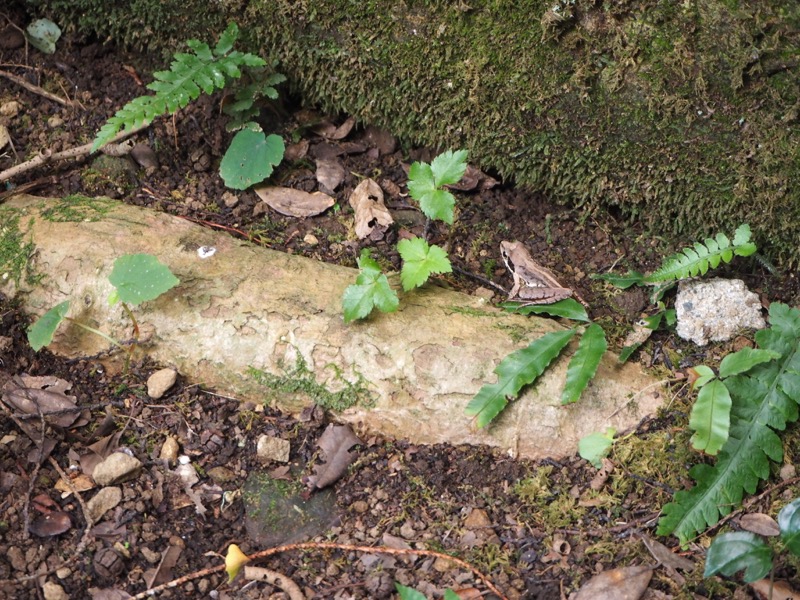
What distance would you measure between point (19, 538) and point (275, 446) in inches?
38.7

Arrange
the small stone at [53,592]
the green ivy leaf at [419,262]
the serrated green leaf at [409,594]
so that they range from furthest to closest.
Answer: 1. the green ivy leaf at [419,262]
2. the small stone at [53,592]
3. the serrated green leaf at [409,594]

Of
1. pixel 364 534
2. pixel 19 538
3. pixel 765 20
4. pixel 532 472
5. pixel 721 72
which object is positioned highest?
pixel 765 20

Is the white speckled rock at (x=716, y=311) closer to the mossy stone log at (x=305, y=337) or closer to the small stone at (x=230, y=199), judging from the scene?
the mossy stone log at (x=305, y=337)

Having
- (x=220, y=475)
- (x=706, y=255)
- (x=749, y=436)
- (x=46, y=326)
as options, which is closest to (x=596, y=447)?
(x=749, y=436)

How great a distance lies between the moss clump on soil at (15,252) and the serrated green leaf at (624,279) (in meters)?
2.59

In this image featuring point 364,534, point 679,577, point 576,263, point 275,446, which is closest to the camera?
point 679,577

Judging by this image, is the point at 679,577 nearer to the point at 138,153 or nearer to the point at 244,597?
the point at 244,597

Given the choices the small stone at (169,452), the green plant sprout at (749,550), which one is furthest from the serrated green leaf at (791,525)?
the small stone at (169,452)

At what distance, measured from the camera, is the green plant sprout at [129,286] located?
120 inches

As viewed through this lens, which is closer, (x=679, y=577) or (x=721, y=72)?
(x=679, y=577)

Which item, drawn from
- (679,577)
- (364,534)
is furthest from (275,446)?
(679,577)

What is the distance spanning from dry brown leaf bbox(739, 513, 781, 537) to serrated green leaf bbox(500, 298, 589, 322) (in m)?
1.00

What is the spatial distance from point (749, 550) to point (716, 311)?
1.19 meters

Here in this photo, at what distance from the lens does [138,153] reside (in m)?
4.00
